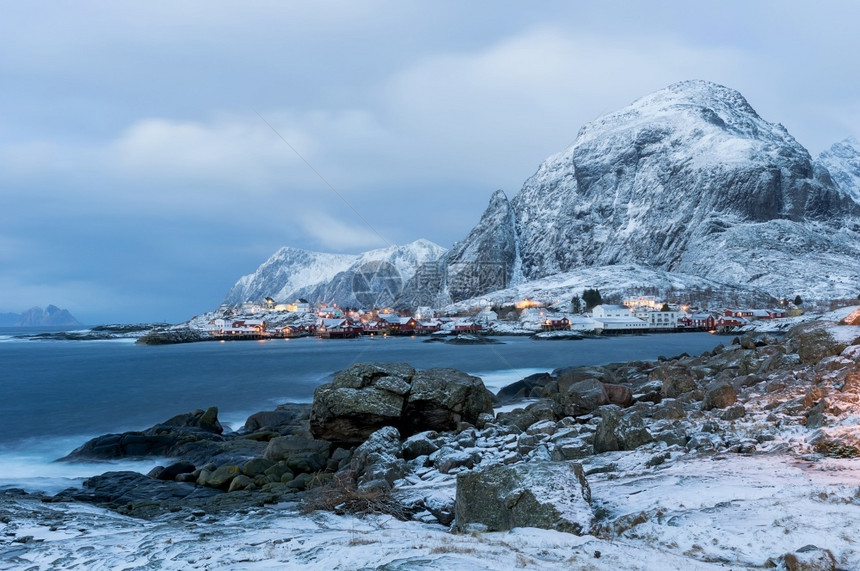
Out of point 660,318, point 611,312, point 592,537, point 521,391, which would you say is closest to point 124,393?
point 521,391

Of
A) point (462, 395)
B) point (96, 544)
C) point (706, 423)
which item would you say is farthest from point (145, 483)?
point (706, 423)

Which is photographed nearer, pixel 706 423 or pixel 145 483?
pixel 706 423

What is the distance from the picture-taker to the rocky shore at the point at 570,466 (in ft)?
22.8

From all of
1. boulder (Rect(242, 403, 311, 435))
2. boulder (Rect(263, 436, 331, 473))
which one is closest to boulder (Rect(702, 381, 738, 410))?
boulder (Rect(263, 436, 331, 473))

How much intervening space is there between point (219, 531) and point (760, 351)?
924 inches

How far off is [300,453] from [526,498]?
10506mm

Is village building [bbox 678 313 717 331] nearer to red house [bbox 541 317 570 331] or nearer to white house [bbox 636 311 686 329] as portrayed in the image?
white house [bbox 636 311 686 329]

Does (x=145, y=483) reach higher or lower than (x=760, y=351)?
lower

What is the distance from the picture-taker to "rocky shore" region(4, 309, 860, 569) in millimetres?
6938

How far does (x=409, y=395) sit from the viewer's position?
681 inches

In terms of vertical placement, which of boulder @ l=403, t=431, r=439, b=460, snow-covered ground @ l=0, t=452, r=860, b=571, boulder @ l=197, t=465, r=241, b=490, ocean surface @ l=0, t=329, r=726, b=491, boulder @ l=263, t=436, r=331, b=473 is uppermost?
snow-covered ground @ l=0, t=452, r=860, b=571

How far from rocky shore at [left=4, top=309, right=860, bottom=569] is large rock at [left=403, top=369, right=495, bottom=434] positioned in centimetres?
5

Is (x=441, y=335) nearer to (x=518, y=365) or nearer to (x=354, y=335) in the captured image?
(x=354, y=335)

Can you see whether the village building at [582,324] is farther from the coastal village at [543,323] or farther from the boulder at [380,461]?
the boulder at [380,461]
